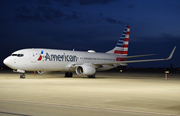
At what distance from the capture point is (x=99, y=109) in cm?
927

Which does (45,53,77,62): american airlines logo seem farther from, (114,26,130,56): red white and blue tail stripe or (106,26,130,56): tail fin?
(114,26,130,56): red white and blue tail stripe

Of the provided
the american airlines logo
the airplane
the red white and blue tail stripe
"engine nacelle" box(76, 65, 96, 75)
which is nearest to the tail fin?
the red white and blue tail stripe

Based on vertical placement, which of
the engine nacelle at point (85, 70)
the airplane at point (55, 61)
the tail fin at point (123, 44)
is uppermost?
the tail fin at point (123, 44)

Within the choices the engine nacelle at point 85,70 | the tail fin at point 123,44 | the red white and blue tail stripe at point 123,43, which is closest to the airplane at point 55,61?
the engine nacelle at point 85,70

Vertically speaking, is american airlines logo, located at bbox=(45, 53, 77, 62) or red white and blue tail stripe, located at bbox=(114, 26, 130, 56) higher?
red white and blue tail stripe, located at bbox=(114, 26, 130, 56)

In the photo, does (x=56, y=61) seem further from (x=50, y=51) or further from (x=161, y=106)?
(x=161, y=106)

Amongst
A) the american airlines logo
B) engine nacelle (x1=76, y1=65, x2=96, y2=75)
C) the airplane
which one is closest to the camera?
the airplane

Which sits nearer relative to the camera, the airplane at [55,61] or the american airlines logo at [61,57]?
the airplane at [55,61]

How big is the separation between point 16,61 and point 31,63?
1.66m

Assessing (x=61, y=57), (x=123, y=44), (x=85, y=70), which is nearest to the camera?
(x=85, y=70)

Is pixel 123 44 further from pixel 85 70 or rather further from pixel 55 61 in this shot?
pixel 55 61

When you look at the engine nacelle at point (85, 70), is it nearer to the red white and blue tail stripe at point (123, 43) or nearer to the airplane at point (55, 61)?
the airplane at point (55, 61)

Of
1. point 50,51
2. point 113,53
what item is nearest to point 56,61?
point 50,51

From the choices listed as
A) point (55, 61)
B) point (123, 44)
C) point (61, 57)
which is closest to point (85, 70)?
point (61, 57)
